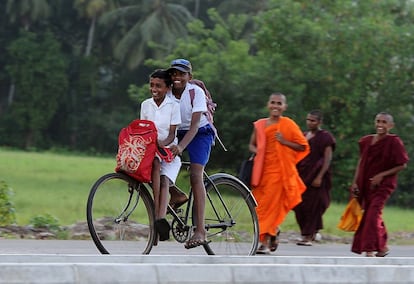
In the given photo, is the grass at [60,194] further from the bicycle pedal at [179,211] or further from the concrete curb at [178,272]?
the concrete curb at [178,272]

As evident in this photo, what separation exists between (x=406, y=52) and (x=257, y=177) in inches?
614

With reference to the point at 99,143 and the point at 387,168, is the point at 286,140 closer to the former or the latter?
the point at 387,168

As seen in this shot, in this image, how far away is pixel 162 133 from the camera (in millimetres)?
8742

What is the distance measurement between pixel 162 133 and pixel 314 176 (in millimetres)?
5935

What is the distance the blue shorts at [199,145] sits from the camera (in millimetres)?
9008

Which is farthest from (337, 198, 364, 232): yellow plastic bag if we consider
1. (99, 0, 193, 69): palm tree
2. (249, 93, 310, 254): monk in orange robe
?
(99, 0, 193, 69): palm tree

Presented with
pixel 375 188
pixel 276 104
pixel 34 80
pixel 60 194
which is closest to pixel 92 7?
pixel 34 80

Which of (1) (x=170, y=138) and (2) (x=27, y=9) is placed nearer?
(1) (x=170, y=138)

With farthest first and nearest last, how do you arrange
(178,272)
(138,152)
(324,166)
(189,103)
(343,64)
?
(343,64), (324,166), (189,103), (138,152), (178,272)

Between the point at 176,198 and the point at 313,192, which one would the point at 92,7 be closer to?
the point at 313,192

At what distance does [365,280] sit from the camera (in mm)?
6008

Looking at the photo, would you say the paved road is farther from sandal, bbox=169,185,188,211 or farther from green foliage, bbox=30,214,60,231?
sandal, bbox=169,185,188,211

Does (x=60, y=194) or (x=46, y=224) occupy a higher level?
(x=46, y=224)

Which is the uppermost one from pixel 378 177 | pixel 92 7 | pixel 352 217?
pixel 92 7
